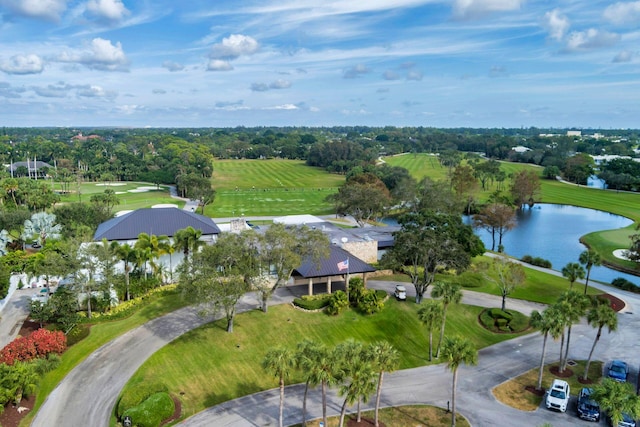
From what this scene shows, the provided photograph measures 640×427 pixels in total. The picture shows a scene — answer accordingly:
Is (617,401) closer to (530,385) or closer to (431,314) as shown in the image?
(530,385)

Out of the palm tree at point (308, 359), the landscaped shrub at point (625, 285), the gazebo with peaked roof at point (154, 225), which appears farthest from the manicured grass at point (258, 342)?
the landscaped shrub at point (625, 285)

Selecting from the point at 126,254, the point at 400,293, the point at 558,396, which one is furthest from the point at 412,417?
the point at 126,254

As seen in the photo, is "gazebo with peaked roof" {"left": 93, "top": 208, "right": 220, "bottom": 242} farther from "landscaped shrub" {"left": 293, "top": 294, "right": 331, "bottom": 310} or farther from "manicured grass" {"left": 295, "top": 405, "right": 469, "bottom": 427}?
"manicured grass" {"left": 295, "top": 405, "right": 469, "bottom": 427}

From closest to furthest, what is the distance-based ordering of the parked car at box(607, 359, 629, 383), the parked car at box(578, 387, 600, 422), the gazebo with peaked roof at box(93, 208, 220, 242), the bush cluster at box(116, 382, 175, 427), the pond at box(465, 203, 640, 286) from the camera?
the bush cluster at box(116, 382, 175, 427)
the parked car at box(578, 387, 600, 422)
the parked car at box(607, 359, 629, 383)
the gazebo with peaked roof at box(93, 208, 220, 242)
the pond at box(465, 203, 640, 286)

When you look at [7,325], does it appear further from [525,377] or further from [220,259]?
[525,377]

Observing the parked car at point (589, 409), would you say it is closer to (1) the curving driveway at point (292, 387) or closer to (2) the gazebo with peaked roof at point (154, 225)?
(1) the curving driveway at point (292, 387)

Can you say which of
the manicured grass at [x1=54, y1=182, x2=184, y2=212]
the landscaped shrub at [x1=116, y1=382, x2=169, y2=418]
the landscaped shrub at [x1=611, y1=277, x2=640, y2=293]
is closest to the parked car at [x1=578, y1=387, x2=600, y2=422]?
the landscaped shrub at [x1=116, y1=382, x2=169, y2=418]
